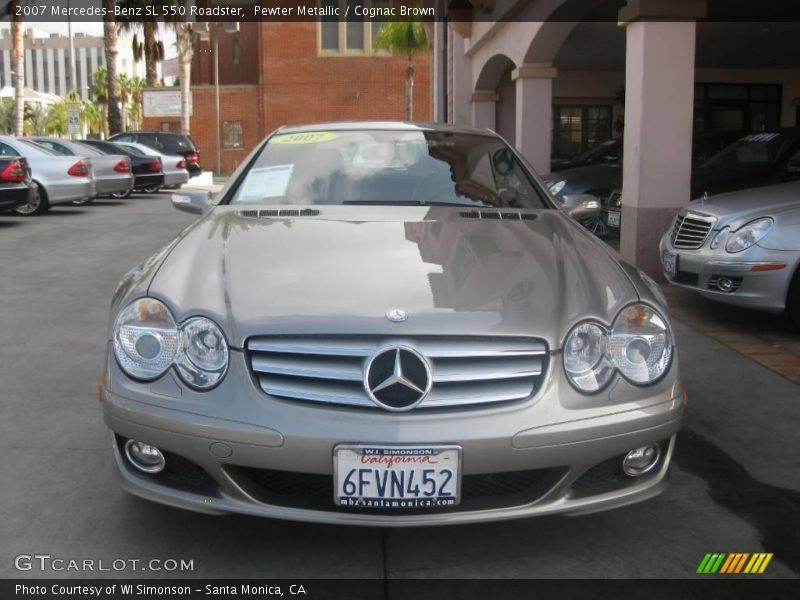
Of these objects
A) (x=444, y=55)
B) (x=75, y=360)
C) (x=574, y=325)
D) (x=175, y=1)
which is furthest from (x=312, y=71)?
(x=574, y=325)

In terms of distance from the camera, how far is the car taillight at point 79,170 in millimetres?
15258

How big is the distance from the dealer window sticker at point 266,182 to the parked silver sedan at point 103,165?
521 inches

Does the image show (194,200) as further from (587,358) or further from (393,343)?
(587,358)

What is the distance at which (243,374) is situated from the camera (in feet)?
9.16

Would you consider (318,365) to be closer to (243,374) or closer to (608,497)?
(243,374)

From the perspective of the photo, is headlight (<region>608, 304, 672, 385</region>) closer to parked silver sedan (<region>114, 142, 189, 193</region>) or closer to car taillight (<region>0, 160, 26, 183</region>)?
car taillight (<region>0, 160, 26, 183</region>)

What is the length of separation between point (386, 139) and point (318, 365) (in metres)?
2.08

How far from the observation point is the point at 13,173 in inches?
523

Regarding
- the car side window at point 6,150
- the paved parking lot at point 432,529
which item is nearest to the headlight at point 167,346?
the paved parking lot at point 432,529

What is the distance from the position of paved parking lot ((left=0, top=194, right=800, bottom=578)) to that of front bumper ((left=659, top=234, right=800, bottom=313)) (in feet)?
Result: 3.11

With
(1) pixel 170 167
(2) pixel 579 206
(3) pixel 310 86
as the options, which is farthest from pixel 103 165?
(3) pixel 310 86

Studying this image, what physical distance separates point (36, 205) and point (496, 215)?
12.7 m

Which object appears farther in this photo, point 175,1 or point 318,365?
point 175,1

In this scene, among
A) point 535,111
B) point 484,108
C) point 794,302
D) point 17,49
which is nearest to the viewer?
point 794,302
